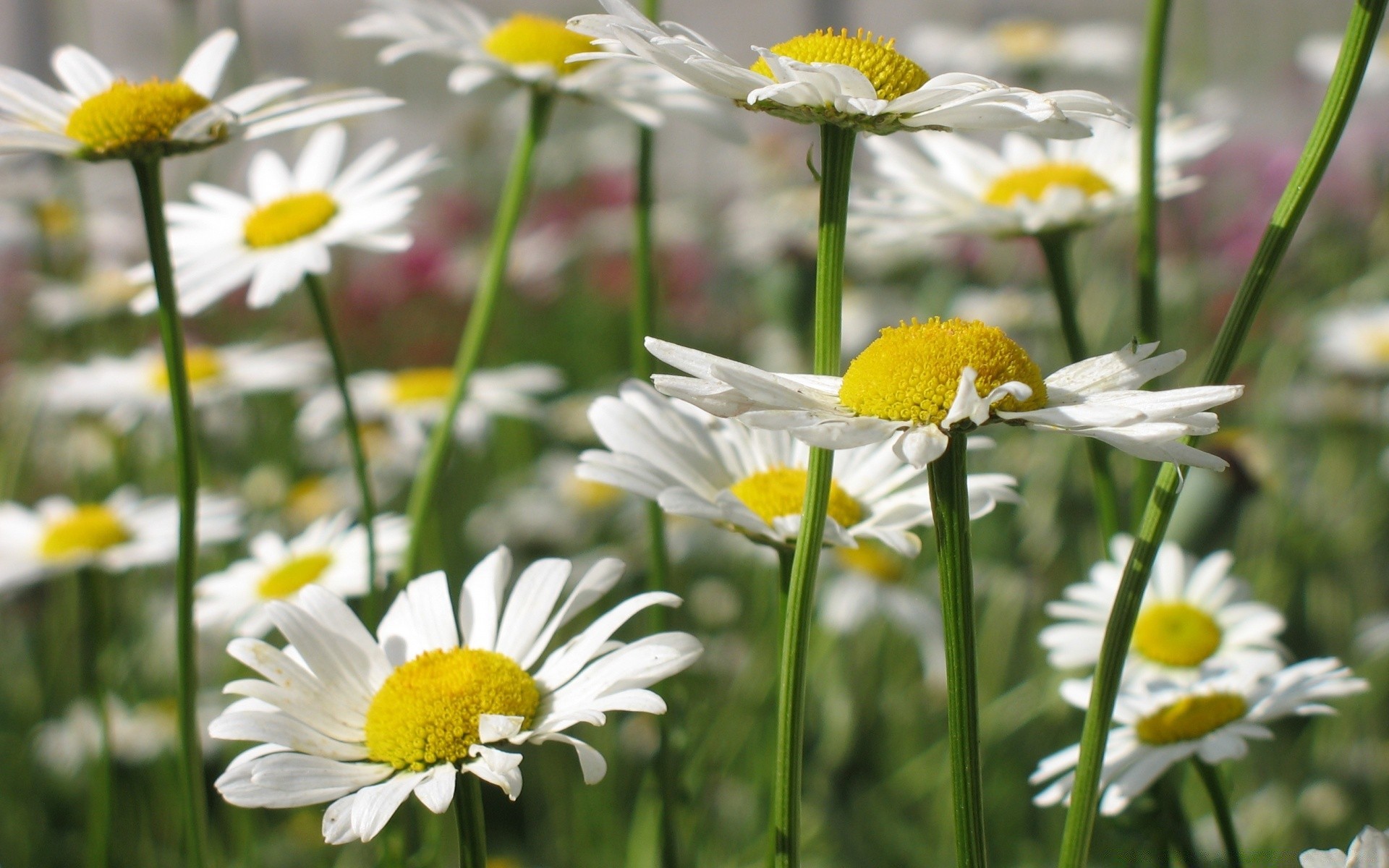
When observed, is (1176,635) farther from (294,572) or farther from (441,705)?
(294,572)

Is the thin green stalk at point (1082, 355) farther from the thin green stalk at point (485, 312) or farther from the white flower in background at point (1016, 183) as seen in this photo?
the thin green stalk at point (485, 312)

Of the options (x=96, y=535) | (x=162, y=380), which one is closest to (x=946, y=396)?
(x=96, y=535)

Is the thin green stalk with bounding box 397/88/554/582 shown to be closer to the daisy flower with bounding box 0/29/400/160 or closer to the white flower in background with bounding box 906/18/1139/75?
the daisy flower with bounding box 0/29/400/160

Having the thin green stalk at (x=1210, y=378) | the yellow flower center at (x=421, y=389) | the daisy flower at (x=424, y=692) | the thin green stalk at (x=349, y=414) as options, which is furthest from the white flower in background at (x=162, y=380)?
the thin green stalk at (x=1210, y=378)

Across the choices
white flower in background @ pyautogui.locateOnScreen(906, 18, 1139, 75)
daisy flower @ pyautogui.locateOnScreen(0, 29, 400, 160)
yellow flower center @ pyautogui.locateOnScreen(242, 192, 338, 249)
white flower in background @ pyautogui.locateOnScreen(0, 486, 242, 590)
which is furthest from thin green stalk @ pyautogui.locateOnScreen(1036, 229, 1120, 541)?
white flower in background @ pyautogui.locateOnScreen(906, 18, 1139, 75)

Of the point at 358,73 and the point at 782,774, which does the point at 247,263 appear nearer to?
the point at 782,774
